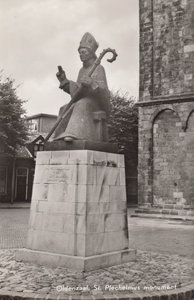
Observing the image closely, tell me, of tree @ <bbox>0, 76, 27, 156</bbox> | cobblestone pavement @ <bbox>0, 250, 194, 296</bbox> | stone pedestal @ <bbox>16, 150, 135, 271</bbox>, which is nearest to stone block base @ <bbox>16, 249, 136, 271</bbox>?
stone pedestal @ <bbox>16, 150, 135, 271</bbox>

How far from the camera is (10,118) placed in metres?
29.3

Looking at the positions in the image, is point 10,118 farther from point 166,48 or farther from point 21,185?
point 166,48

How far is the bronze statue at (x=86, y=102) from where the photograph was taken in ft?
26.6

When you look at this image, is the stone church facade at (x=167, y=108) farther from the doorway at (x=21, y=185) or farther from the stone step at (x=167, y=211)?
the doorway at (x=21, y=185)

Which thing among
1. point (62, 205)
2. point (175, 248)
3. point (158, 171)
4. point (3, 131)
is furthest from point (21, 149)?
point (62, 205)

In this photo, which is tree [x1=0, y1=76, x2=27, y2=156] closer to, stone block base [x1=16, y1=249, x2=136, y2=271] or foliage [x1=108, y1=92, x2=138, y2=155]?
foliage [x1=108, y1=92, x2=138, y2=155]

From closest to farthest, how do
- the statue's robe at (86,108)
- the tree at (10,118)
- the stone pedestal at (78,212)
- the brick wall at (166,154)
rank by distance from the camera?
the stone pedestal at (78,212) → the statue's robe at (86,108) → the brick wall at (166,154) → the tree at (10,118)

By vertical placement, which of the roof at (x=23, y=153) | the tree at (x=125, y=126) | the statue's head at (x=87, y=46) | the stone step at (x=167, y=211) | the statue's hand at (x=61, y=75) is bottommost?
the stone step at (x=167, y=211)

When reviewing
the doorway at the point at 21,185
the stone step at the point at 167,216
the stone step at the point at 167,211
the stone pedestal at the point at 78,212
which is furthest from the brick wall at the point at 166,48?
the doorway at the point at 21,185

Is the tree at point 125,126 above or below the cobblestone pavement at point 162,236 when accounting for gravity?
above

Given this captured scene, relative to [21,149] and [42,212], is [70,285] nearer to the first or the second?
[42,212]

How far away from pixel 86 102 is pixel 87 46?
1269 mm

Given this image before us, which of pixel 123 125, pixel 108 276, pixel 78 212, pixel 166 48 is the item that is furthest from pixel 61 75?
pixel 123 125

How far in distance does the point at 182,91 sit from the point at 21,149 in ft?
73.0
